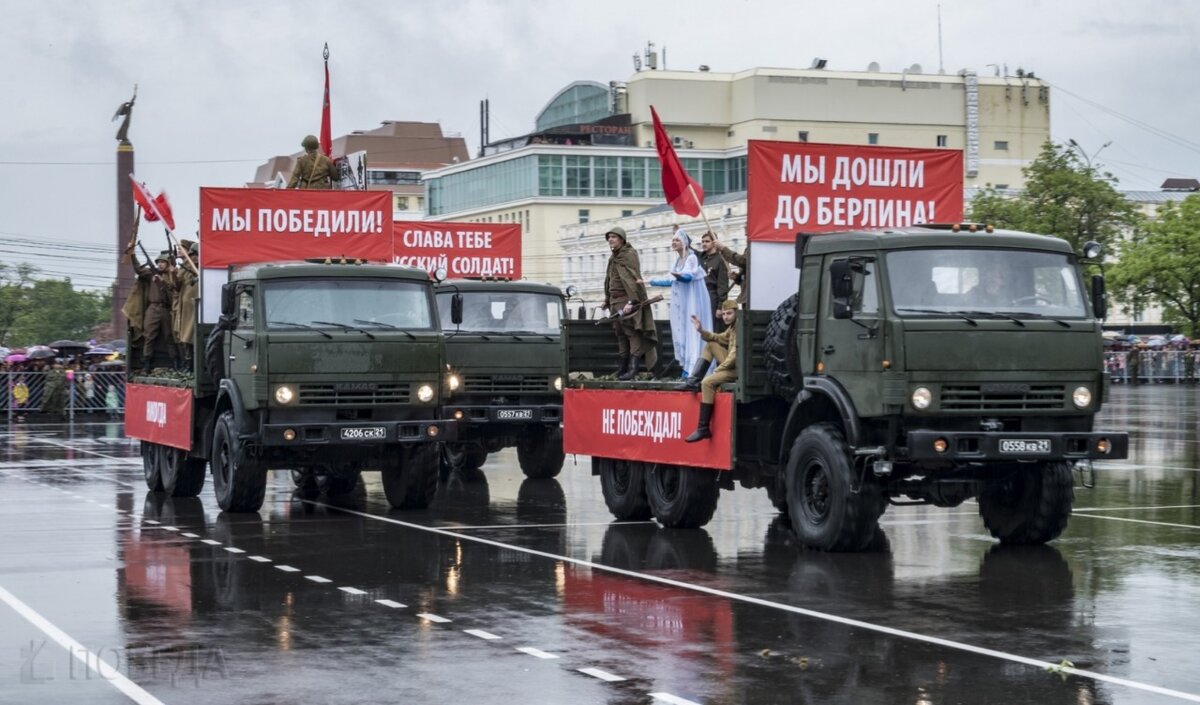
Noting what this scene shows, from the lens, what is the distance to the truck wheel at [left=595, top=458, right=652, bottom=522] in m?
19.8

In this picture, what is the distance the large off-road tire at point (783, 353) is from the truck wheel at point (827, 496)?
2.11 ft

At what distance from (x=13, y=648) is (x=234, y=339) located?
32.1 ft

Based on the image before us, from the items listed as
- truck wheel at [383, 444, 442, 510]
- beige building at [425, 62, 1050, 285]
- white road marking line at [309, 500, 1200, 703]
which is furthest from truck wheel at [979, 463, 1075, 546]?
beige building at [425, 62, 1050, 285]

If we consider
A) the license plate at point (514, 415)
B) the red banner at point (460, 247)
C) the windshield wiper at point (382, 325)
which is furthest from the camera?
the red banner at point (460, 247)

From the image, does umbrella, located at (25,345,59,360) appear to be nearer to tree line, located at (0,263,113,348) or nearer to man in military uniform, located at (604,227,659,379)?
man in military uniform, located at (604,227,659,379)

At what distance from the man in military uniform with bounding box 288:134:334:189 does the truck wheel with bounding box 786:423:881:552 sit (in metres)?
11.3

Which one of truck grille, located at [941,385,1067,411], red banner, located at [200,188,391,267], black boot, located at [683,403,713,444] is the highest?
red banner, located at [200,188,391,267]

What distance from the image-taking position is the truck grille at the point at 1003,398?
622 inches

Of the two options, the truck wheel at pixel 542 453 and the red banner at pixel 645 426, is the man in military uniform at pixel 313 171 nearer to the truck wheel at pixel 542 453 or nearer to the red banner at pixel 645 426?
the truck wheel at pixel 542 453

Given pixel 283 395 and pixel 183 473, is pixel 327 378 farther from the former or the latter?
pixel 183 473

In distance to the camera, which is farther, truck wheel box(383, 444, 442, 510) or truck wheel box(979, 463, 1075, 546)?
truck wheel box(383, 444, 442, 510)

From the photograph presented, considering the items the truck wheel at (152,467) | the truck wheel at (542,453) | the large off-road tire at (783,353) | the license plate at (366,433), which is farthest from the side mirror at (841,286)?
the truck wheel at (152,467)

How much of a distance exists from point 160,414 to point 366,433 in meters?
4.92

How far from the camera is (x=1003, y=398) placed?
15922mm
